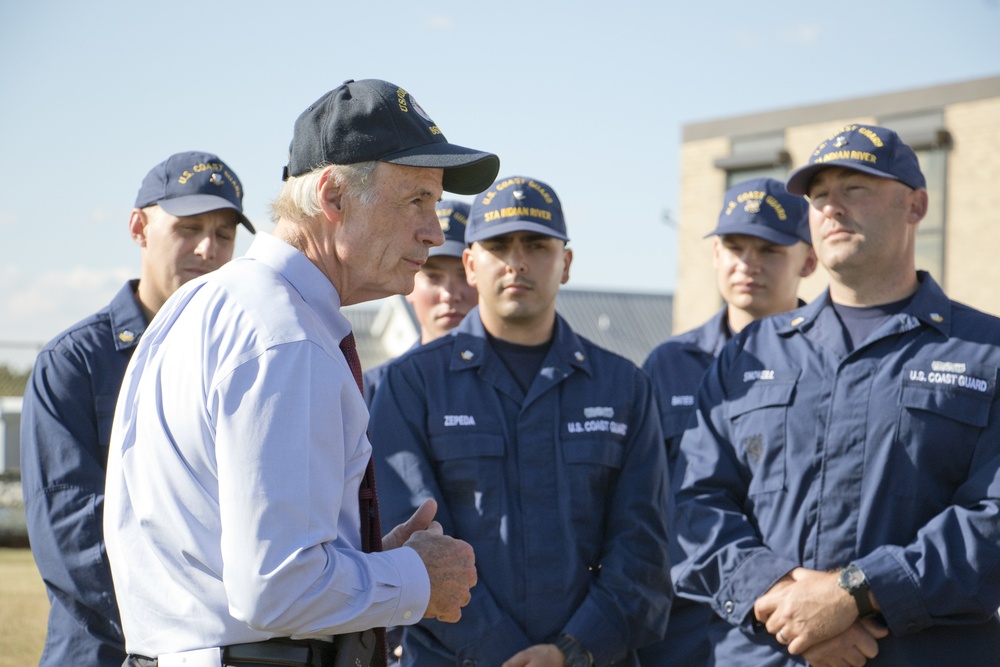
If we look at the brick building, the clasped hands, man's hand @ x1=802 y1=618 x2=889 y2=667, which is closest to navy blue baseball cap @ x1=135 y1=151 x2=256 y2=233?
the clasped hands

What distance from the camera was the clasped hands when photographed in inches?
128

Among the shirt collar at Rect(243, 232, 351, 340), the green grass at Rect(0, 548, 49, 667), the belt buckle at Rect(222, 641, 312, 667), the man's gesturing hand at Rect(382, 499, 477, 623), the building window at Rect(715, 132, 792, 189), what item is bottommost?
the green grass at Rect(0, 548, 49, 667)

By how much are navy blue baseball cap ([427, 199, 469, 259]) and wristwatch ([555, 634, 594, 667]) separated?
2.36 m

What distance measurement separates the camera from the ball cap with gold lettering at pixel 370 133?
2379mm

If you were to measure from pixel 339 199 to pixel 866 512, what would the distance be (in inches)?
78.0

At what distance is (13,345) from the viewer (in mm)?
15617

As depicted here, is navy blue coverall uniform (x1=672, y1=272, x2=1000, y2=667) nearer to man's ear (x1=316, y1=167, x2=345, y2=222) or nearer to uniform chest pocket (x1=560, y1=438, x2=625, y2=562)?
uniform chest pocket (x1=560, y1=438, x2=625, y2=562)

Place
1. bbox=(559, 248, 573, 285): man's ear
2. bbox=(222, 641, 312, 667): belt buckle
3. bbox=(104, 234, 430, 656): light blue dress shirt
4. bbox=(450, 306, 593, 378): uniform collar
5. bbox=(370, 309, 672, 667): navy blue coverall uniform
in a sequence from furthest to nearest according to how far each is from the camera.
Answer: bbox=(559, 248, 573, 285): man's ear → bbox=(450, 306, 593, 378): uniform collar → bbox=(370, 309, 672, 667): navy blue coverall uniform → bbox=(222, 641, 312, 667): belt buckle → bbox=(104, 234, 430, 656): light blue dress shirt

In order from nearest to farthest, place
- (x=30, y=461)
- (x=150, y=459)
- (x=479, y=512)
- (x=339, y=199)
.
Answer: (x=150, y=459)
(x=339, y=199)
(x=30, y=461)
(x=479, y=512)

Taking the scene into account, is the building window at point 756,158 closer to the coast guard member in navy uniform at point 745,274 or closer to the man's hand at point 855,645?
the coast guard member in navy uniform at point 745,274

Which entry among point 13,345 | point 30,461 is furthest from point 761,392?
→ point 13,345

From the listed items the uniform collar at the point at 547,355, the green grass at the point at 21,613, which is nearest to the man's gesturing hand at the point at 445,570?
the uniform collar at the point at 547,355

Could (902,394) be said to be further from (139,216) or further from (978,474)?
(139,216)

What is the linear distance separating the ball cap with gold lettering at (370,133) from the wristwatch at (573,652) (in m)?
1.91
